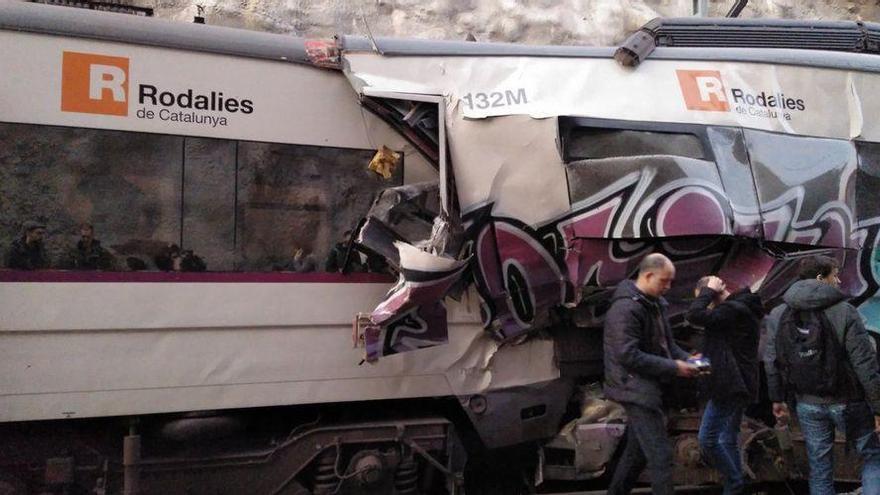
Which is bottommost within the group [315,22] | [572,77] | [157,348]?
[157,348]

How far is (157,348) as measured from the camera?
413 cm

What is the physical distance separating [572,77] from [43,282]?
3.43 m

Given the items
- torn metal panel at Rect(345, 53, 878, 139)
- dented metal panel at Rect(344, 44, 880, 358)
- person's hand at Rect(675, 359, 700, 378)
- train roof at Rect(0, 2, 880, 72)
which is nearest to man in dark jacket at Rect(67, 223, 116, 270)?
train roof at Rect(0, 2, 880, 72)

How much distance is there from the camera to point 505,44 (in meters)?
4.95

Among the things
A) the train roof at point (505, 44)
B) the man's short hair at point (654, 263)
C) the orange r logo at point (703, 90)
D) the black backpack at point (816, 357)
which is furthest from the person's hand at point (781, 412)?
the train roof at point (505, 44)

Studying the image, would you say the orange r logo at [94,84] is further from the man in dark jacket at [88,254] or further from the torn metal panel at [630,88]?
the torn metal panel at [630,88]

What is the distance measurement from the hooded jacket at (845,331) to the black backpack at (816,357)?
1.3 inches

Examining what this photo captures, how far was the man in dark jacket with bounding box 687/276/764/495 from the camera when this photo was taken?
4.44m

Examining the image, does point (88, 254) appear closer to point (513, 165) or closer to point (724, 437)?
point (513, 165)

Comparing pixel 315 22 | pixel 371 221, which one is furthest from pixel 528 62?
pixel 315 22

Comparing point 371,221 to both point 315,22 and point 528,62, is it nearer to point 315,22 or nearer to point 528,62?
point 528,62

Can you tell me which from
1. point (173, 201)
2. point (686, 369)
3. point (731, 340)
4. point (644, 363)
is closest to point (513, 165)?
point (644, 363)

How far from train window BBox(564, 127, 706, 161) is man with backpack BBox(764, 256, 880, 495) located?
112cm

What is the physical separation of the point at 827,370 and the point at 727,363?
56 cm
